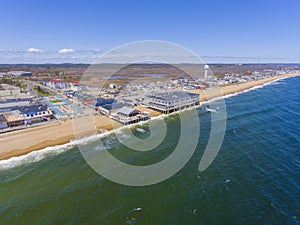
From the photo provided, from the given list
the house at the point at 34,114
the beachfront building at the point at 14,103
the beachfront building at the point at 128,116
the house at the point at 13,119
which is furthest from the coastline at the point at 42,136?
the beachfront building at the point at 14,103

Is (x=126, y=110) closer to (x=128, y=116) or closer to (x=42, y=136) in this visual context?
(x=128, y=116)

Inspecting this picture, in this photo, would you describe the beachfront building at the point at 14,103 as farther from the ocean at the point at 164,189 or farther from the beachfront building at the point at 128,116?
the ocean at the point at 164,189

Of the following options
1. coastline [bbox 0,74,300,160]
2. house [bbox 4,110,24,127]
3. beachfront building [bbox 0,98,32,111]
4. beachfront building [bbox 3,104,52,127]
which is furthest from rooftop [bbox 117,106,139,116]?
beachfront building [bbox 0,98,32,111]

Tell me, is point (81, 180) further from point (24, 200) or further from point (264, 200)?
point (264, 200)

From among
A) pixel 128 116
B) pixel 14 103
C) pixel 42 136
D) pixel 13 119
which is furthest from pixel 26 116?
pixel 128 116

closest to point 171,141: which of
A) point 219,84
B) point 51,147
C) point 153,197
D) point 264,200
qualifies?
point 153,197

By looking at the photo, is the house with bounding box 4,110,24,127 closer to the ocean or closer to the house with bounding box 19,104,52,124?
the house with bounding box 19,104,52,124
